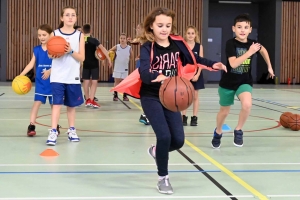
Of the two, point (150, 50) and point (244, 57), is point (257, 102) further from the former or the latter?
point (150, 50)

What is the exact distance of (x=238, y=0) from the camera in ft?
86.0

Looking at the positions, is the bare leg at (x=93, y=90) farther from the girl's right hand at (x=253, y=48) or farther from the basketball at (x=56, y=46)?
the girl's right hand at (x=253, y=48)

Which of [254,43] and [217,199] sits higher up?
[254,43]

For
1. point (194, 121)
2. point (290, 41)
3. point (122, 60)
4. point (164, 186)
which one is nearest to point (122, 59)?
point (122, 60)

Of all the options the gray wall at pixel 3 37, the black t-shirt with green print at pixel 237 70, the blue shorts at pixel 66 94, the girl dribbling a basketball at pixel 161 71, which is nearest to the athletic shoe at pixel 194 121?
the black t-shirt with green print at pixel 237 70

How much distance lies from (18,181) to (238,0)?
74.9 ft

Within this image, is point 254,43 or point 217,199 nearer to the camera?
point 217,199

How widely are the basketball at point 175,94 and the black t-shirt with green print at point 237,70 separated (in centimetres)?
211

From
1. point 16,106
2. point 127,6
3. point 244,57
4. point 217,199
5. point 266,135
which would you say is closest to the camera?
point 217,199

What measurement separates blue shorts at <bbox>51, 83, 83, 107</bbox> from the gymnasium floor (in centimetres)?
55

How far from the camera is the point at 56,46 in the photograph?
6.58 metres

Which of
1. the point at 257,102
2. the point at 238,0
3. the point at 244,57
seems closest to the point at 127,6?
the point at 238,0

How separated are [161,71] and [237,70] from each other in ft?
6.74

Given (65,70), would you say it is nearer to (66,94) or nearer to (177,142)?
(66,94)
